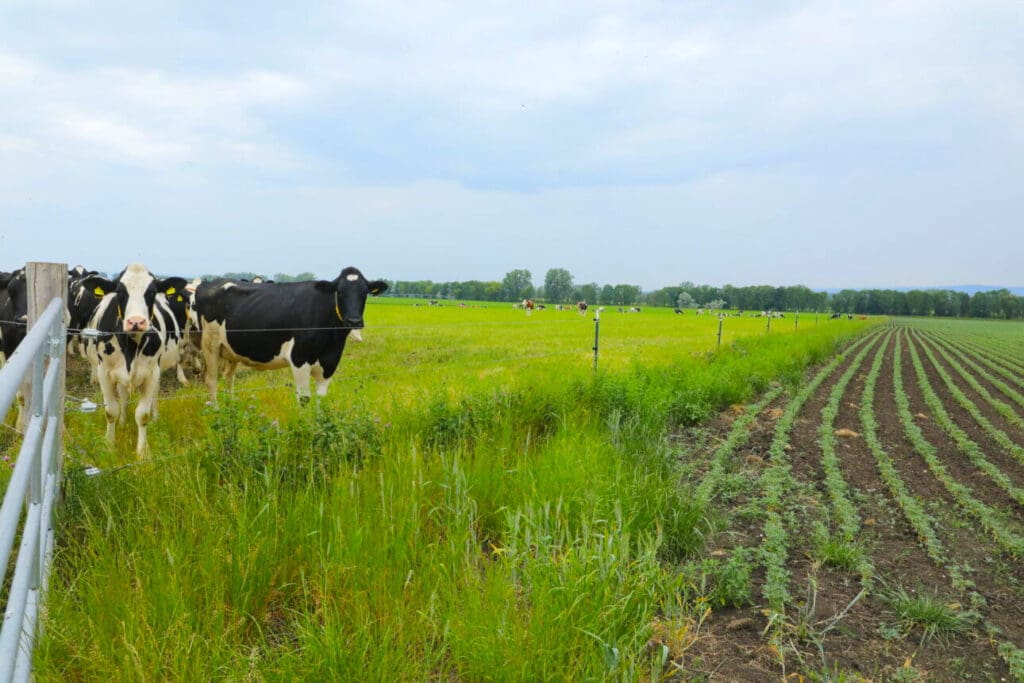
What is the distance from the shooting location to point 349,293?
775 centimetres

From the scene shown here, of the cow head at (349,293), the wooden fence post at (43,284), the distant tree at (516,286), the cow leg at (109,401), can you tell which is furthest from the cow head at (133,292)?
the distant tree at (516,286)

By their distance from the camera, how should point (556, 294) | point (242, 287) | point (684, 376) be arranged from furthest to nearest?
1. point (556, 294)
2. point (684, 376)
3. point (242, 287)

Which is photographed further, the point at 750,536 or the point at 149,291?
the point at 149,291

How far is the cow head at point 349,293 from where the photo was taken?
767 cm

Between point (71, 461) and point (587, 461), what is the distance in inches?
128

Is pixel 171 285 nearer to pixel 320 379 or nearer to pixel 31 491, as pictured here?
pixel 320 379

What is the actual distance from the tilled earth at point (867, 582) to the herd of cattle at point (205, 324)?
466cm

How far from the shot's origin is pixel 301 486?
3.76 metres

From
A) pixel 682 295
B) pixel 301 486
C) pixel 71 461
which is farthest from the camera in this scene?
pixel 682 295

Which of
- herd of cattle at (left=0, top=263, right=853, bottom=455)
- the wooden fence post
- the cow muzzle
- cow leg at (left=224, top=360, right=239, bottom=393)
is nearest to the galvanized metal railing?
the wooden fence post

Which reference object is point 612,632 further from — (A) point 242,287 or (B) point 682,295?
(B) point 682,295

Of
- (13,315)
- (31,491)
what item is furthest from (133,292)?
(31,491)

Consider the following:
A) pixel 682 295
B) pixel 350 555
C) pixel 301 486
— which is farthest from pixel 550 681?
pixel 682 295

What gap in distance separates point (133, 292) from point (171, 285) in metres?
1.07
